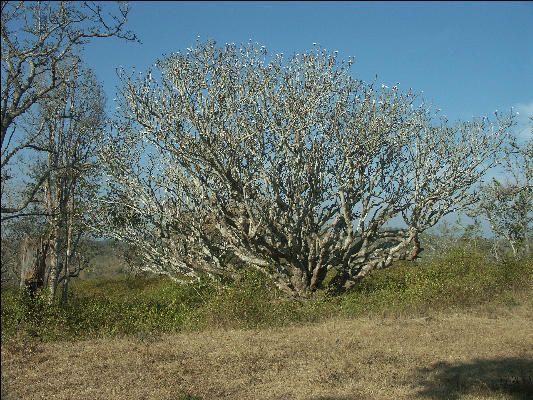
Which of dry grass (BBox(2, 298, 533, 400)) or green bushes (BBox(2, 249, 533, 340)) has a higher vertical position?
green bushes (BBox(2, 249, 533, 340))

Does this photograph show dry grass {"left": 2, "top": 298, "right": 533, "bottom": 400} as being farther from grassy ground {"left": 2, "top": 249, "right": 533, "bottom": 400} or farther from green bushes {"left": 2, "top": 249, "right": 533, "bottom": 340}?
green bushes {"left": 2, "top": 249, "right": 533, "bottom": 340}

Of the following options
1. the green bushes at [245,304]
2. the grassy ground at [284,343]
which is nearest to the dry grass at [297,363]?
the grassy ground at [284,343]

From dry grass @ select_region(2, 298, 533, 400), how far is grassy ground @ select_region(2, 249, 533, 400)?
2cm

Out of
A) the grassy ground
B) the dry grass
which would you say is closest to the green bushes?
the grassy ground

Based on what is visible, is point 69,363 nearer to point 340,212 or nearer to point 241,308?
point 241,308

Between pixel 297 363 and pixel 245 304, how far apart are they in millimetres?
3390

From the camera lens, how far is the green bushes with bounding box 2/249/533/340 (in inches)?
396

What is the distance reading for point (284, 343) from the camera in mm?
8516

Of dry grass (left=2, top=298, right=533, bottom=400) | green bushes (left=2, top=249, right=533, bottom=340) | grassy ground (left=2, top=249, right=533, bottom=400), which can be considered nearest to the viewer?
dry grass (left=2, top=298, right=533, bottom=400)

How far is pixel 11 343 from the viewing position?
8.38 metres

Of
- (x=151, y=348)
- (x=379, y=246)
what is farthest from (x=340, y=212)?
(x=151, y=348)

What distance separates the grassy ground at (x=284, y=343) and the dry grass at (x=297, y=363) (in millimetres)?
24

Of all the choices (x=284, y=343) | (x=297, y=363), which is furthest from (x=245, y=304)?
(x=297, y=363)

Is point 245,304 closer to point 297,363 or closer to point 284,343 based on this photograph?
point 284,343
